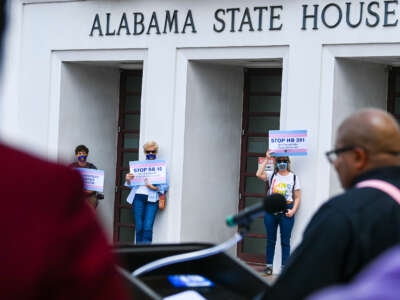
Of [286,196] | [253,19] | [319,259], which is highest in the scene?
[253,19]

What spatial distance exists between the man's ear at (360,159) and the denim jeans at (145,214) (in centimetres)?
1208

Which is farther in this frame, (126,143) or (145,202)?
(126,143)

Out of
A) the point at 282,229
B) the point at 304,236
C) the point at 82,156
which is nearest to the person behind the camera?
the point at 304,236

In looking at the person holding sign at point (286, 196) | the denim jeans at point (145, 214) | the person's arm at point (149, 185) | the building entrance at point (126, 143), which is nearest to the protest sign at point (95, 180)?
the denim jeans at point (145, 214)

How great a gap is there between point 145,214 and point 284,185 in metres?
2.96

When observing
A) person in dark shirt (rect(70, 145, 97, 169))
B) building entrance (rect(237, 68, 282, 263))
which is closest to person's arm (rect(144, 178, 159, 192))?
person in dark shirt (rect(70, 145, 97, 169))

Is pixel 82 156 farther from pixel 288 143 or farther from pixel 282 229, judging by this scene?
Result: pixel 282 229

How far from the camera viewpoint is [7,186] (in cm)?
112

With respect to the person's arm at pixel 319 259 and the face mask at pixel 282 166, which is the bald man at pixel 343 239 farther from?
the face mask at pixel 282 166

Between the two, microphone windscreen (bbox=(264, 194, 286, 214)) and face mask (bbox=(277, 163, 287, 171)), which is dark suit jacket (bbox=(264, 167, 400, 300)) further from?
face mask (bbox=(277, 163, 287, 171))

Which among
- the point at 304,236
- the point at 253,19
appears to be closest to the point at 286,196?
the point at 253,19

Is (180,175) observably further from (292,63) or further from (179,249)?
(179,249)

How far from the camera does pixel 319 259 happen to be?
2.81 m

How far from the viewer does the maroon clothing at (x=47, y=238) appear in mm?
1088
